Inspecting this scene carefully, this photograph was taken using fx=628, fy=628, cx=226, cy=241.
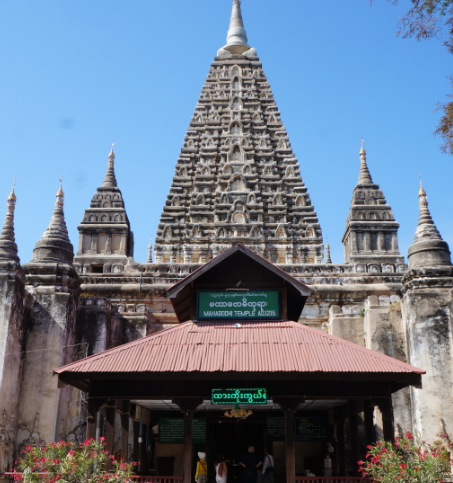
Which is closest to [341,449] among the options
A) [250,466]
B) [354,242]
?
[250,466]

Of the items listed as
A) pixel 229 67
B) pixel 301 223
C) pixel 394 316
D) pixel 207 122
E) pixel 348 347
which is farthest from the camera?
pixel 229 67

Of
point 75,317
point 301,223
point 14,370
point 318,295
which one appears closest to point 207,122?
point 301,223

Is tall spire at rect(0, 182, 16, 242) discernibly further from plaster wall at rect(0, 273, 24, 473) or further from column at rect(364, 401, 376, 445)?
column at rect(364, 401, 376, 445)

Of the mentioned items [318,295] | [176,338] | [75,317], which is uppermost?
[318,295]

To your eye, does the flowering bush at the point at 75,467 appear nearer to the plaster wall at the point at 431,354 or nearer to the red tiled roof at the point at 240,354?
the red tiled roof at the point at 240,354

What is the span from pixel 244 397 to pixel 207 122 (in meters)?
29.9

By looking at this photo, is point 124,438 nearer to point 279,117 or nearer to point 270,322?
point 270,322

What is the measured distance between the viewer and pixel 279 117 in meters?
41.2

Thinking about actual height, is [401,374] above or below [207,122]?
below

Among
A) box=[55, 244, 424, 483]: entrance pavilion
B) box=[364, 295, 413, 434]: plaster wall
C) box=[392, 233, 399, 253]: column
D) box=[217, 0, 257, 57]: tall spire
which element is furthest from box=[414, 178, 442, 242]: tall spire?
box=[217, 0, 257, 57]: tall spire

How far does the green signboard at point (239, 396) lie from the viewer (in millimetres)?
12641

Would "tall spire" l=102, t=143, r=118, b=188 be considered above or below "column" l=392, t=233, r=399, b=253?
above

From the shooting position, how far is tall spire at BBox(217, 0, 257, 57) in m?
44.9

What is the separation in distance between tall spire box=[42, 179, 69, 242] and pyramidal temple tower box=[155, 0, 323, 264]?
39.7ft
